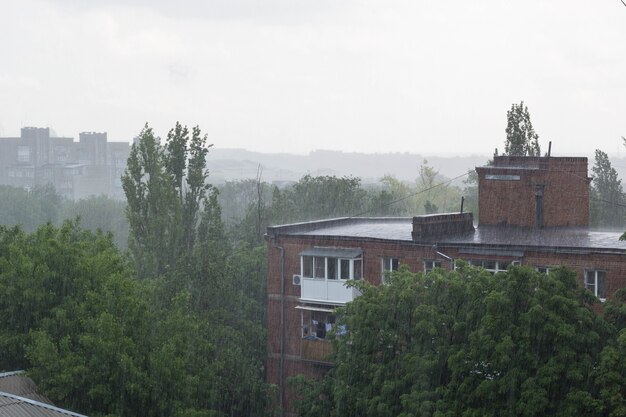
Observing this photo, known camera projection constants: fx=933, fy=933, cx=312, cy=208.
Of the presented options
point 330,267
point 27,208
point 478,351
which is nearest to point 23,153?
point 27,208

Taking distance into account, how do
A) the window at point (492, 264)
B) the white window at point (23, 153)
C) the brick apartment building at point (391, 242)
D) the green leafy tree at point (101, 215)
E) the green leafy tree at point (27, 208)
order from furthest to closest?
the white window at point (23, 153) → the green leafy tree at point (27, 208) → the green leafy tree at point (101, 215) → the brick apartment building at point (391, 242) → the window at point (492, 264)

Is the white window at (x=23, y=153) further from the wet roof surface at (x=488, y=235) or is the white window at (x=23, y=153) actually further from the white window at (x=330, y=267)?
the white window at (x=330, y=267)

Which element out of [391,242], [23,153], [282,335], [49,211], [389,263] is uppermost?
[23,153]

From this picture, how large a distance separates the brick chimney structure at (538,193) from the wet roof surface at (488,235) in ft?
1.66

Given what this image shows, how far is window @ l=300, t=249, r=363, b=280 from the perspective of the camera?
29250 mm

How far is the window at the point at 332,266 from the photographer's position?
29250 millimetres

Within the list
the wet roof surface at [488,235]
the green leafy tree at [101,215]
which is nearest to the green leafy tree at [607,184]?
the wet roof surface at [488,235]

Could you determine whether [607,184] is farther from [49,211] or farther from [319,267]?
[49,211]

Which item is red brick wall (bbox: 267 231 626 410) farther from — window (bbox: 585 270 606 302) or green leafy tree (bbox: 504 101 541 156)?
green leafy tree (bbox: 504 101 541 156)

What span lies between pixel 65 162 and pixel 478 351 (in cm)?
13895

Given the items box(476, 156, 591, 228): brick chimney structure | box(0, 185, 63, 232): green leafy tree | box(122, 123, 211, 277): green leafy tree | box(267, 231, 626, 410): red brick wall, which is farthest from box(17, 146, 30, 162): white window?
box(476, 156, 591, 228): brick chimney structure

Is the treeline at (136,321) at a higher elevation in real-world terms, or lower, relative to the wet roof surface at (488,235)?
lower

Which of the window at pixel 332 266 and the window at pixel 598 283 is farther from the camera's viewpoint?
the window at pixel 332 266

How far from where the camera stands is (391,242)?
28.6 meters
